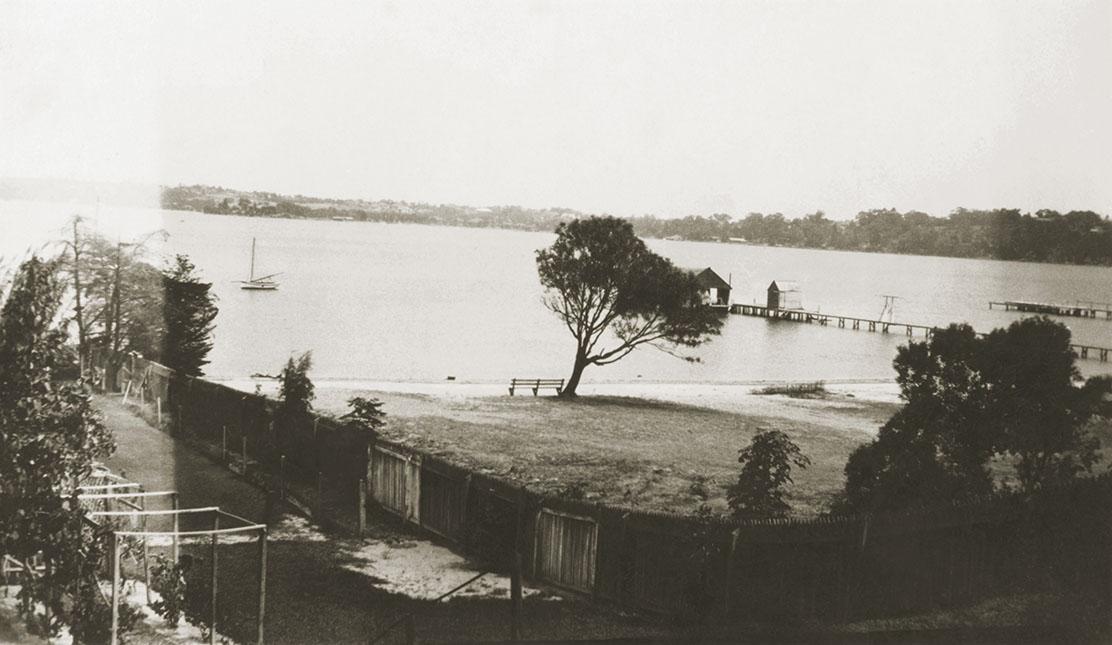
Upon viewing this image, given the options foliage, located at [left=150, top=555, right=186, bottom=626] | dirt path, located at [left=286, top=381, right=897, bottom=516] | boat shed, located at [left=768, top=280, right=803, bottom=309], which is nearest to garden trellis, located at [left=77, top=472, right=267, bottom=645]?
foliage, located at [left=150, top=555, right=186, bottom=626]

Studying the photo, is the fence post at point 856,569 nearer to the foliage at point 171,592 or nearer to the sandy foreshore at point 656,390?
the sandy foreshore at point 656,390

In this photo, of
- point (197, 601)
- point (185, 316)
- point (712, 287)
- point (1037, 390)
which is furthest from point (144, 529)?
point (1037, 390)

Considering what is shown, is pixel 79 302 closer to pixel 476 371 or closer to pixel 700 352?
pixel 476 371

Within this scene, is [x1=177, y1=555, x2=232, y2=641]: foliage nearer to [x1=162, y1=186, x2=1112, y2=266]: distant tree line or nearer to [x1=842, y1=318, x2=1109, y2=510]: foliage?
[x1=162, y1=186, x2=1112, y2=266]: distant tree line

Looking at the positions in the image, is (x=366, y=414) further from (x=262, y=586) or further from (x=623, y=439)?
(x=623, y=439)

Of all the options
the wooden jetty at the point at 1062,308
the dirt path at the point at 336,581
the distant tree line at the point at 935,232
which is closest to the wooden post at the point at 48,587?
the dirt path at the point at 336,581

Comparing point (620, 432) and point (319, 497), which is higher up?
point (620, 432)
